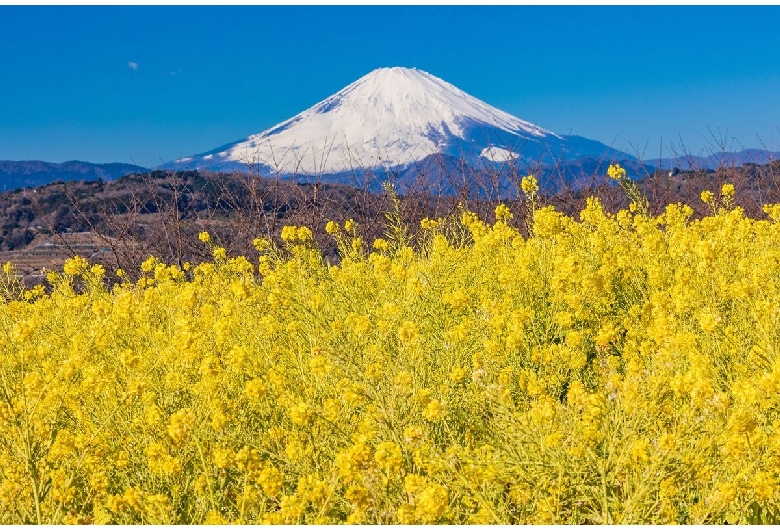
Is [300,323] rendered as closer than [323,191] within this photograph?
Yes

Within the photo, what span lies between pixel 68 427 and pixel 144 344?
1.18 metres

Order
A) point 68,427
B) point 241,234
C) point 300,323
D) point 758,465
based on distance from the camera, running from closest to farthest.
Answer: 1. point 758,465
2. point 68,427
3. point 300,323
4. point 241,234

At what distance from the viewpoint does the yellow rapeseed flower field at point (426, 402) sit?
2.67 meters

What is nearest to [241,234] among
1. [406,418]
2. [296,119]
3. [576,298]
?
[576,298]

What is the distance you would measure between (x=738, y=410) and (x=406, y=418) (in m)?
1.32

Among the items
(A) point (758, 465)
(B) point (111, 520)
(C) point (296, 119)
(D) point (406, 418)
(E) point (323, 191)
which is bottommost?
(B) point (111, 520)

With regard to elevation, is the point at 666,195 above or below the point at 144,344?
above

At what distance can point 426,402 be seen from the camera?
324 cm

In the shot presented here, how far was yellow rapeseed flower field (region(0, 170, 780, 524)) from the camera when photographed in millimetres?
2670

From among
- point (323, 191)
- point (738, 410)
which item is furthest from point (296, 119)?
point (738, 410)

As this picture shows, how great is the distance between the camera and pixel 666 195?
13.6 metres

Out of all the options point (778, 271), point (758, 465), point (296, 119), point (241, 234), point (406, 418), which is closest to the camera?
point (758, 465)

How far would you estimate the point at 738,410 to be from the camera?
2.59 m

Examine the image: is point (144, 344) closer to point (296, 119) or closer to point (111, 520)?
point (111, 520)
